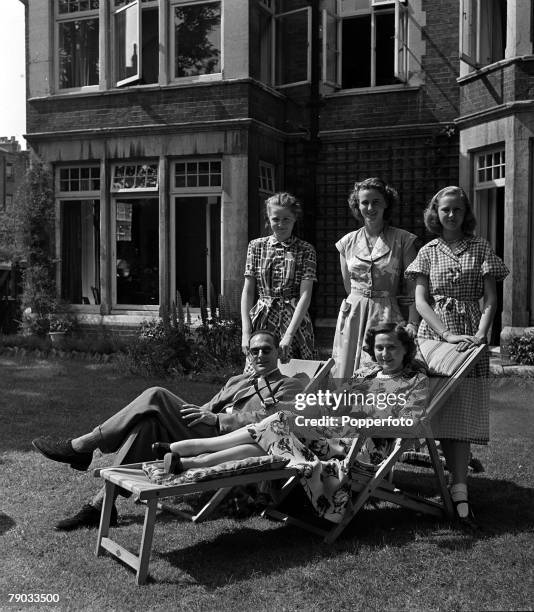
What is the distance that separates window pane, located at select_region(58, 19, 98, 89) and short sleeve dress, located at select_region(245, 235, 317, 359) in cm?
936

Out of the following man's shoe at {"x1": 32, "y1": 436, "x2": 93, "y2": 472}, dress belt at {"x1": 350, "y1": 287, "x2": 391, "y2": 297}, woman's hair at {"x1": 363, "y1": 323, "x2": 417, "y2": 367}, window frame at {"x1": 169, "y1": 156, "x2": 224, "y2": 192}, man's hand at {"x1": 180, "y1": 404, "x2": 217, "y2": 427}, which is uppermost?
window frame at {"x1": 169, "y1": 156, "x2": 224, "y2": 192}

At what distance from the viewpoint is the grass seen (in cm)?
367

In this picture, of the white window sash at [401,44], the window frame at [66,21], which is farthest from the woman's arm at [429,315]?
the window frame at [66,21]

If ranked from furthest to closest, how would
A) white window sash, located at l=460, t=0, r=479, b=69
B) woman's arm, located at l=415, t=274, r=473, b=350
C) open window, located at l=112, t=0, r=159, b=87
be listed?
open window, located at l=112, t=0, r=159, b=87
white window sash, located at l=460, t=0, r=479, b=69
woman's arm, located at l=415, t=274, r=473, b=350

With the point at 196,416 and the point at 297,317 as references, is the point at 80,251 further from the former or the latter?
the point at 196,416

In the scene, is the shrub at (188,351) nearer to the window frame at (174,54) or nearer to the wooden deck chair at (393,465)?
the window frame at (174,54)

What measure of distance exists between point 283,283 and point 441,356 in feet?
4.46

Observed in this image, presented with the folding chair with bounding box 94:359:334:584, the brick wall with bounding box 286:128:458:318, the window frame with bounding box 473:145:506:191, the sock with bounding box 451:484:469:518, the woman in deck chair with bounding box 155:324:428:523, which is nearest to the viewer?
the folding chair with bounding box 94:359:334:584

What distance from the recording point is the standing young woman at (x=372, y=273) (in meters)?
5.39

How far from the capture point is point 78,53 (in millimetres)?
14211

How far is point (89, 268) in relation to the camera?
14203mm

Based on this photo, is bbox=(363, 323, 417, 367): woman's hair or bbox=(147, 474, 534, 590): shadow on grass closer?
bbox=(147, 474, 534, 590): shadow on grass

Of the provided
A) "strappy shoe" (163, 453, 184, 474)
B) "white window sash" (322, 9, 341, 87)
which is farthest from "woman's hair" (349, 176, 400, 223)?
"white window sash" (322, 9, 341, 87)

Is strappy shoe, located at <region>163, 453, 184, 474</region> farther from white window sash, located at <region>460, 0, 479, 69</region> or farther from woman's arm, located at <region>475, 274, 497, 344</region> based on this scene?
white window sash, located at <region>460, 0, 479, 69</region>
